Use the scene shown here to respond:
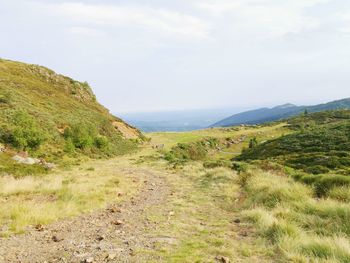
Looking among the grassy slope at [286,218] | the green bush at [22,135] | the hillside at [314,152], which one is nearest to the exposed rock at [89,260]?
the grassy slope at [286,218]

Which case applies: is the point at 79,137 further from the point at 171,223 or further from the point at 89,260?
the point at 89,260

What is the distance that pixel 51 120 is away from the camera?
45.2m

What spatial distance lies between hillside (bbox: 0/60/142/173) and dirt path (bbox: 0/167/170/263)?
19.3 m

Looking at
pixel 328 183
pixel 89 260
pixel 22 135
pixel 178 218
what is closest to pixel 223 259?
pixel 89 260

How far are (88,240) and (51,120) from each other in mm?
39362

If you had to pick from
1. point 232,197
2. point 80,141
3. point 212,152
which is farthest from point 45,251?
point 212,152

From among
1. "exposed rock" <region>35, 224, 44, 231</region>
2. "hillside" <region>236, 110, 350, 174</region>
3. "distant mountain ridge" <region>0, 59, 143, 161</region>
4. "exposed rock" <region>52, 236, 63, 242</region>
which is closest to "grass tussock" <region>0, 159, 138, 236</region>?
"exposed rock" <region>35, 224, 44, 231</region>

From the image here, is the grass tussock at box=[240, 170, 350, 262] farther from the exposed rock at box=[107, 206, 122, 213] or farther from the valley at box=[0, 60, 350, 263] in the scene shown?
the exposed rock at box=[107, 206, 122, 213]

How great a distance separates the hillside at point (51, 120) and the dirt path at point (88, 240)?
63.5ft

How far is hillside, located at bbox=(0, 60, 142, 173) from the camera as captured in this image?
34.7m

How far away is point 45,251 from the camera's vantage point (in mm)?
7984

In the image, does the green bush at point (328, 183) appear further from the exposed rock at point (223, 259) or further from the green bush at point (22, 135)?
the green bush at point (22, 135)

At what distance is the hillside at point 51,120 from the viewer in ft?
114

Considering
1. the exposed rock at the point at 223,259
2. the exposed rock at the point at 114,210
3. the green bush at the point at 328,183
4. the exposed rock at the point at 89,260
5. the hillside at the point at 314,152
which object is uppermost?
the exposed rock at the point at 89,260
